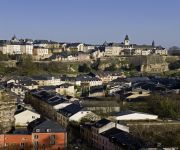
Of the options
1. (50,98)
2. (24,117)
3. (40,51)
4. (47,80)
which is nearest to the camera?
(24,117)

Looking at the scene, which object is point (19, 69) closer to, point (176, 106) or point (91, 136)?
point (176, 106)

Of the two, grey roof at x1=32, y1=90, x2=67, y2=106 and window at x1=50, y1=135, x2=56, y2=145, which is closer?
window at x1=50, y1=135, x2=56, y2=145

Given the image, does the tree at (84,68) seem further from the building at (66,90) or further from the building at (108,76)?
the building at (66,90)

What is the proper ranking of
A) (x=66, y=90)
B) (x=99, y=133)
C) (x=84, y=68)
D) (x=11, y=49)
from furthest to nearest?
(x=11, y=49), (x=84, y=68), (x=66, y=90), (x=99, y=133)

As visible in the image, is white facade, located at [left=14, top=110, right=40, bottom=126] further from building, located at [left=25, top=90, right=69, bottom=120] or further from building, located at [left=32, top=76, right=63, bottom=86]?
building, located at [left=32, top=76, right=63, bottom=86]

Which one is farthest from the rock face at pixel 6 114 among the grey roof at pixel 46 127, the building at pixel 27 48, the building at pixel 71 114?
the building at pixel 27 48

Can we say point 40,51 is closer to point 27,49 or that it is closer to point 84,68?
point 27,49

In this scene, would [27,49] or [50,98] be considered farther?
[27,49]

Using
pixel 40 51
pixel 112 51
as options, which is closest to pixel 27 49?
pixel 40 51

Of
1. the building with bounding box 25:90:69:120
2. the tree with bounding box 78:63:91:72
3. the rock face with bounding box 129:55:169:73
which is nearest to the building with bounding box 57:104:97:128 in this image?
the building with bounding box 25:90:69:120

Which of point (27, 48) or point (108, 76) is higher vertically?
point (27, 48)
